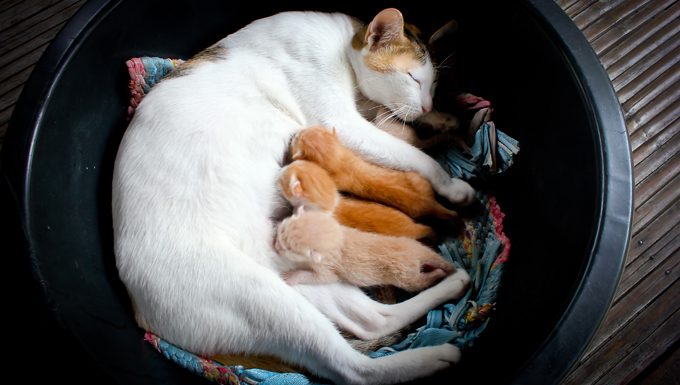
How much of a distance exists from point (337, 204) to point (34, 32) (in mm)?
1384

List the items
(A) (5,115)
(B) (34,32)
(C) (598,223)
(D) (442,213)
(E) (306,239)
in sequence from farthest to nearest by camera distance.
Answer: (B) (34,32), (A) (5,115), (D) (442,213), (E) (306,239), (C) (598,223)

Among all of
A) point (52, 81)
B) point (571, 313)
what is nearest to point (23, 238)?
point (52, 81)

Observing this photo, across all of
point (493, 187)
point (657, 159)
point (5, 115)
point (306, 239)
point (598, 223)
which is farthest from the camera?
point (5, 115)

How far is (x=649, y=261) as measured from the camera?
62.5 inches

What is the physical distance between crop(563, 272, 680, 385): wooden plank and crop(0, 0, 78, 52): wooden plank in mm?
2110

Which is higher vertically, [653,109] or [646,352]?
[653,109]

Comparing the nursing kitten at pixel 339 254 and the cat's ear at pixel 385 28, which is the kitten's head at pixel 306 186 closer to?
the nursing kitten at pixel 339 254

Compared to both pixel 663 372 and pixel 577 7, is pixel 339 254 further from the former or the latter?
pixel 577 7

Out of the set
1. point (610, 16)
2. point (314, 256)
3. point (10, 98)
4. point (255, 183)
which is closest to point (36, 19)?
point (10, 98)

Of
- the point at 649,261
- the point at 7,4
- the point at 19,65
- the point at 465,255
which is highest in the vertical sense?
the point at 7,4

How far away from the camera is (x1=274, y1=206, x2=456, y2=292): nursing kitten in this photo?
124cm

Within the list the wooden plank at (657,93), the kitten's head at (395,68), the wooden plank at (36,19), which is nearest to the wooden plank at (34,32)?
the wooden plank at (36,19)

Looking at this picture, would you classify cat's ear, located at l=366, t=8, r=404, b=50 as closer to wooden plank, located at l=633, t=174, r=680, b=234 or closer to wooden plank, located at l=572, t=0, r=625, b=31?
wooden plank, located at l=572, t=0, r=625, b=31

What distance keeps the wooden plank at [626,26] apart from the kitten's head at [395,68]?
2.28ft
